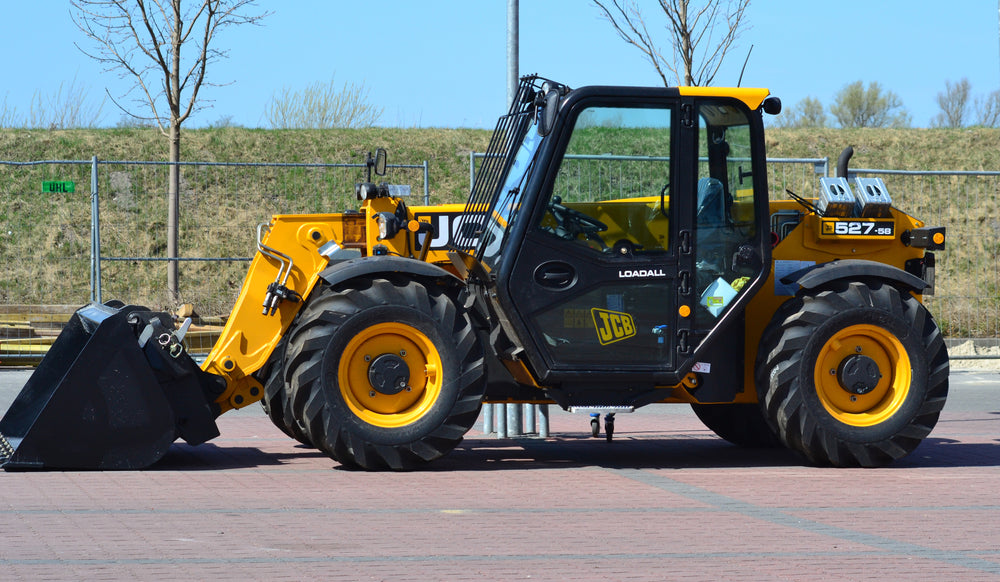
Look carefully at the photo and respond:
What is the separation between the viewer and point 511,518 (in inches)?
260

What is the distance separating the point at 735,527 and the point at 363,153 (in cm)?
2163

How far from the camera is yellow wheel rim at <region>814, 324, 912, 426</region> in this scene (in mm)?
8469

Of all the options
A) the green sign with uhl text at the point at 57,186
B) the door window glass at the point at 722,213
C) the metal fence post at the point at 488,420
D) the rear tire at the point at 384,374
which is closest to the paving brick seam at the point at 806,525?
the door window glass at the point at 722,213

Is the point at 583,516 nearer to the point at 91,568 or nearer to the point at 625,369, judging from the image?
the point at 625,369

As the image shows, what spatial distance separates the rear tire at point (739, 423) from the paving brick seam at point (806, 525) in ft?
5.31

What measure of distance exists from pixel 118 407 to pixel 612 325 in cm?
318

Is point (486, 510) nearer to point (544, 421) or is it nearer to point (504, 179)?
point (504, 179)

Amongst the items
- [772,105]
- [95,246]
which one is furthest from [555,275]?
[95,246]

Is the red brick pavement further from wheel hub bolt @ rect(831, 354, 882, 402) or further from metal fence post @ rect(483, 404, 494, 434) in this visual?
metal fence post @ rect(483, 404, 494, 434)

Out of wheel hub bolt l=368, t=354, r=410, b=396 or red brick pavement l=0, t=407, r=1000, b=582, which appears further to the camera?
wheel hub bolt l=368, t=354, r=410, b=396

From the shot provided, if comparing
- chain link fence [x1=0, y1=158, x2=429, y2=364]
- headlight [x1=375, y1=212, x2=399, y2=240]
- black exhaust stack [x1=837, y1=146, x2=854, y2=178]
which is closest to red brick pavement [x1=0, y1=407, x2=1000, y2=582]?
headlight [x1=375, y1=212, x2=399, y2=240]

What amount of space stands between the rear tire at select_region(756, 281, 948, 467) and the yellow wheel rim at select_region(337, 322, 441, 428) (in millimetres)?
2233

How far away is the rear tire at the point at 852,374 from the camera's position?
8320 millimetres

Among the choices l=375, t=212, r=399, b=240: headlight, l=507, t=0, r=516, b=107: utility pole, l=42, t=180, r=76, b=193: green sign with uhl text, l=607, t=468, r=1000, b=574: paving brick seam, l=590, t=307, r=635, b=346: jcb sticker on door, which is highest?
l=507, t=0, r=516, b=107: utility pole
